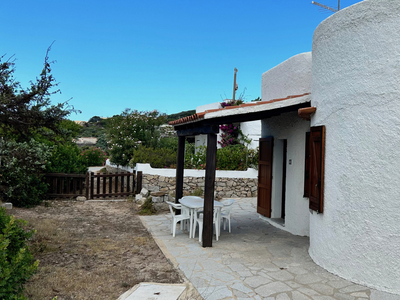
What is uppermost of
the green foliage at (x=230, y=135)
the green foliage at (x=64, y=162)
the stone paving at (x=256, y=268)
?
the green foliage at (x=230, y=135)

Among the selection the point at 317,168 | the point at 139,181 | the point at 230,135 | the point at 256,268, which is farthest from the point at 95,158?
the point at 317,168

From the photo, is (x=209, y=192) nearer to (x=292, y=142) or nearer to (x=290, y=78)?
(x=292, y=142)

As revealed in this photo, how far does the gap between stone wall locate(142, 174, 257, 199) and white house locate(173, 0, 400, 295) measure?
6722 millimetres

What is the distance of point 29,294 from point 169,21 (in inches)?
470

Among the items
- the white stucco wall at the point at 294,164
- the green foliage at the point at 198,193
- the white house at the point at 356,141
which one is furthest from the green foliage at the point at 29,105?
the green foliage at the point at 198,193

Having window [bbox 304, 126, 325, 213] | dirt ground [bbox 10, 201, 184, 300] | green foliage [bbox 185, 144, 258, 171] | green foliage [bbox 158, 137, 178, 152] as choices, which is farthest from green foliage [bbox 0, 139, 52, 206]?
window [bbox 304, 126, 325, 213]

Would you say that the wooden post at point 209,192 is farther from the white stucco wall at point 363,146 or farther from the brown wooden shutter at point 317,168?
the white stucco wall at point 363,146

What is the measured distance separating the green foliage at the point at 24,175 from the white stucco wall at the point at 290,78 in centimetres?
675

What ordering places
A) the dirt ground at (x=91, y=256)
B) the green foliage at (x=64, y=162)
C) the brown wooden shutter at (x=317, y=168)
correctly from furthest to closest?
the green foliage at (x=64, y=162) < the brown wooden shutter at (x=317, y=168) < the dirt ground at (x=91, y=256)

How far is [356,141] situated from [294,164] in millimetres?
2772

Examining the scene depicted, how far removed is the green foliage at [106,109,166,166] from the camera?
14.8 metres

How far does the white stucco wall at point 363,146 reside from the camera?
404 centimetres

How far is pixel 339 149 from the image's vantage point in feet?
15.1

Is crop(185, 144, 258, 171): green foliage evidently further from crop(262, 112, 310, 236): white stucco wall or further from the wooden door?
crop(262, 112, 310, 236): white stucco wall
